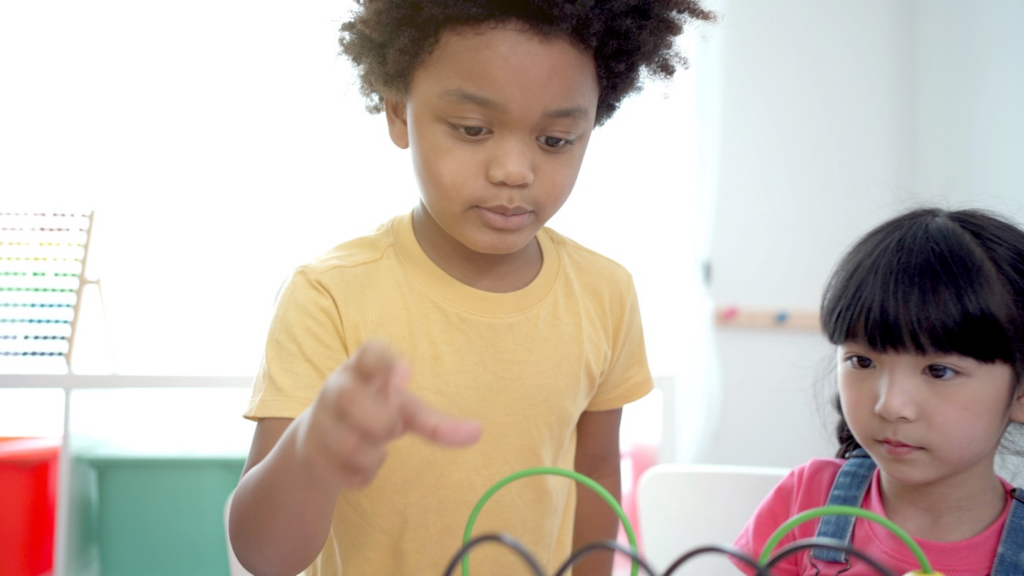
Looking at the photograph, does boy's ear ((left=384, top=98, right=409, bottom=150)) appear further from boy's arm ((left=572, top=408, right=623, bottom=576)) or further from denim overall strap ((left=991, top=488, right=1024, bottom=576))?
denim overall strap ((left=991, top=488, right=1024, bottom=576))

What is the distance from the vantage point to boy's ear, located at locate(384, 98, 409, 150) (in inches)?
30.5

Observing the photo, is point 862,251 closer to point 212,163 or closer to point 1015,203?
point 1015,203

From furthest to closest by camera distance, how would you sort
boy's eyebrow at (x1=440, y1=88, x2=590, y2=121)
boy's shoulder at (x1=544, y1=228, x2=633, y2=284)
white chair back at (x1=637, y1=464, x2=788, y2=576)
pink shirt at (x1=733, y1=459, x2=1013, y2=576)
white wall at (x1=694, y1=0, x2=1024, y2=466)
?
white wall at (x1=694, y1=0, x2=1024, y2=466) → white chair back at (x1=637, y1=464, x2=788, y2=576) → boy's shoulder at (x1=544, y1=228, x2=633, y2=284) → pink shirt at (x1=733, y1=459, x2=1013, y2=576) → boy's eyebrow at (x1=440, y1=88, x2=590, y2=121)

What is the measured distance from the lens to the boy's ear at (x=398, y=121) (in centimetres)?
77

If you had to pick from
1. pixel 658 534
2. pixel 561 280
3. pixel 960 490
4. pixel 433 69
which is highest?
pixel 433 69

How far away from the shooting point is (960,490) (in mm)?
792

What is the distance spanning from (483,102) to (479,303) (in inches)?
7.9

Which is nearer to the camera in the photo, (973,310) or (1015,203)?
(973,310)

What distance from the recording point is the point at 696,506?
1.00 meters

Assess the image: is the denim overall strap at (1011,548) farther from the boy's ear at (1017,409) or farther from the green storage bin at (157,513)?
the green storage bin at (157,513)

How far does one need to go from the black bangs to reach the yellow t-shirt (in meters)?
0.25

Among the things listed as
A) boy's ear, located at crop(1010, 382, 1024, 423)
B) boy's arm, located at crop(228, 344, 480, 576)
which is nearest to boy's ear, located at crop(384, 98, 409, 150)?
boy's arm, located at crop(228, 344, 480, 576)

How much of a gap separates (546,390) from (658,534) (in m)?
0.33

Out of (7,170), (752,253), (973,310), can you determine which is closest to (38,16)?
(7,170)
